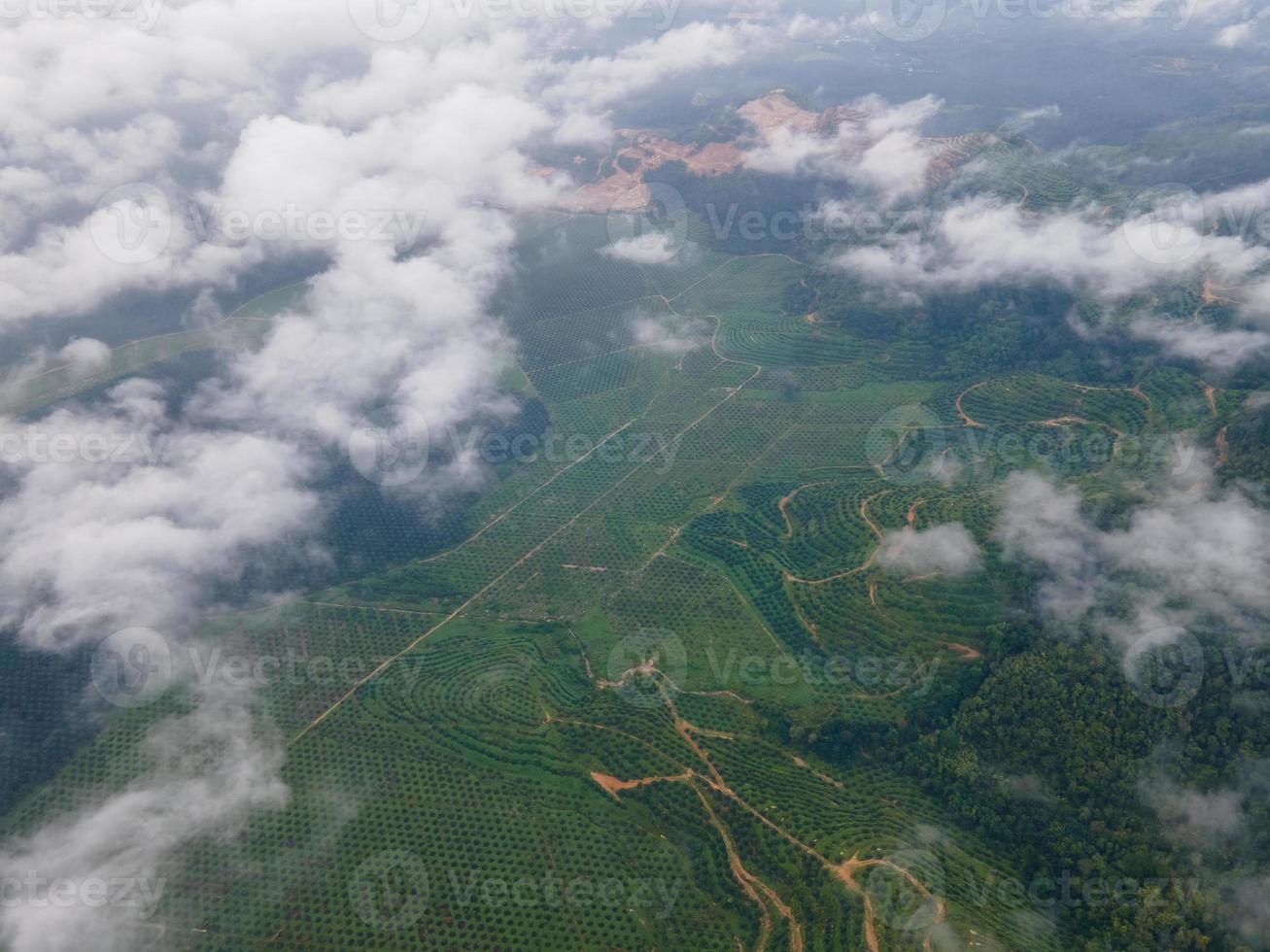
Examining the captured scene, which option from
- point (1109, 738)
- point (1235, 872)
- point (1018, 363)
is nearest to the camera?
point (1235, 872)

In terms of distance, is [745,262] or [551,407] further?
[745,262]

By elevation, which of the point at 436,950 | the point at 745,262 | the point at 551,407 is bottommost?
the point at 436,950

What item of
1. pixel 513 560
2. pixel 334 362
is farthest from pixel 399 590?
pixel 334 362

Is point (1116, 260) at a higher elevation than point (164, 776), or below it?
higher

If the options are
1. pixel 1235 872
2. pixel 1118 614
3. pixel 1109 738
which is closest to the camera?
pixel 1235 872

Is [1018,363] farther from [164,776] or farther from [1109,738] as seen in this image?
[164,776]

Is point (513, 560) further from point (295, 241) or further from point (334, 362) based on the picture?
point (295, 241)

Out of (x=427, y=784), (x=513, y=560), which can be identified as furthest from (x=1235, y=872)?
(x=513, y=560)

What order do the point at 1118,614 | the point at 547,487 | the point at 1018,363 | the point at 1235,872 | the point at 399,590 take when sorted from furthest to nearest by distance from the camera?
the point at 1018,363 → the point at 547,487 → the point at 399,590 → the point at 1118,614 → the point at 1235,872

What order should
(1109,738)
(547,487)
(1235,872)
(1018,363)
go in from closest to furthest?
(1235,872) → (1109,738) → (547,487) → (1018,363)
